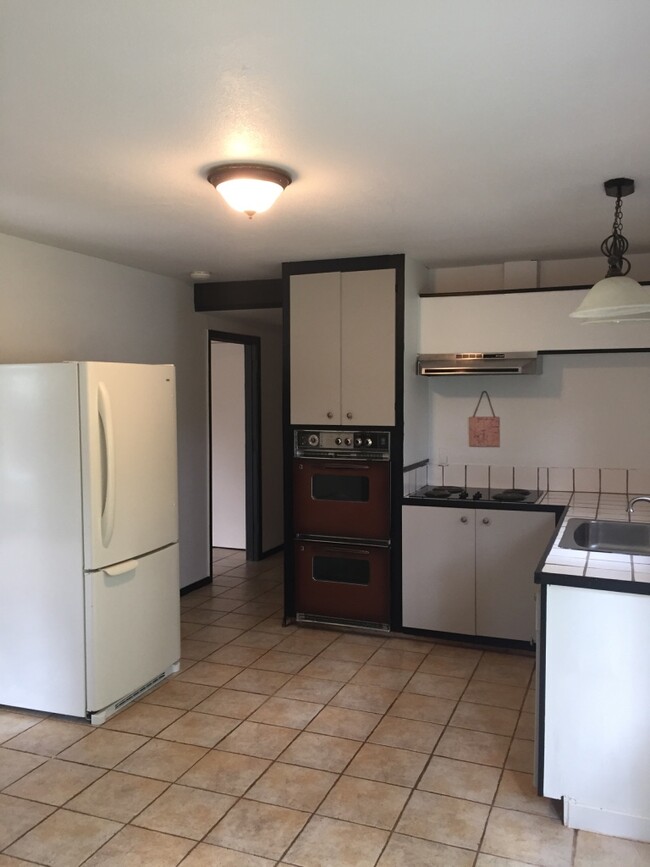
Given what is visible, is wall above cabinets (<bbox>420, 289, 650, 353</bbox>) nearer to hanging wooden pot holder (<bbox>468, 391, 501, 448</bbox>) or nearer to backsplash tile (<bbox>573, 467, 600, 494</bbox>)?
hanging wooden pot holder (<bbox>468, 391, 501, 448</bbox>)

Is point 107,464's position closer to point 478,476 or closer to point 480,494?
point 480,494

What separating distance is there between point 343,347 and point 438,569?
1419mm

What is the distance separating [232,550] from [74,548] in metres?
3.50

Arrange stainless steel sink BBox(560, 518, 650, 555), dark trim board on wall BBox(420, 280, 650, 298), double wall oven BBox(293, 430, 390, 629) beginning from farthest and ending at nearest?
double wall oven BBox(293, 430, 390, 629) → dark trim board on wall BBox(420, 280, 650, 298) → stainless steel sink BBox(560, 518, 650, 555)

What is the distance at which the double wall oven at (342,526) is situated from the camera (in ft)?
14.1

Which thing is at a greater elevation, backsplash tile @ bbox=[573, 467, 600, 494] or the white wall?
the white wall

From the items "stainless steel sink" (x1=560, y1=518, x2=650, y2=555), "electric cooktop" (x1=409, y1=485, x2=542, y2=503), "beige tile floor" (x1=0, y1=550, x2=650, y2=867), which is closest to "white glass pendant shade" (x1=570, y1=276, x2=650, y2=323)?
"stainless steel sink" (x1=560, y1=518, x2=650, y2=555)

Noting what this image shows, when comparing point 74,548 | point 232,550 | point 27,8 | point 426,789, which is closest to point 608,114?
point 27,8

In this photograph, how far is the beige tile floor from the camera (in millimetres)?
2346

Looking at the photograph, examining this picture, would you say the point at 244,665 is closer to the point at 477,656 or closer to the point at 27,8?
the point at 477,656

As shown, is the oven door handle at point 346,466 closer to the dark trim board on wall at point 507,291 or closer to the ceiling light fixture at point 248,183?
the dark trim board on wall at point 507,291

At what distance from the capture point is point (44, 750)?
3014 mm

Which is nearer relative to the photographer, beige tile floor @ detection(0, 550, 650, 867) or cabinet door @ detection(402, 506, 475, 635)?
beige tile floor @ detection(0, 550, 650, 867)

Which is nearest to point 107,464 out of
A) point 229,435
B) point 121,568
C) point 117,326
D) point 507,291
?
point 121,568
